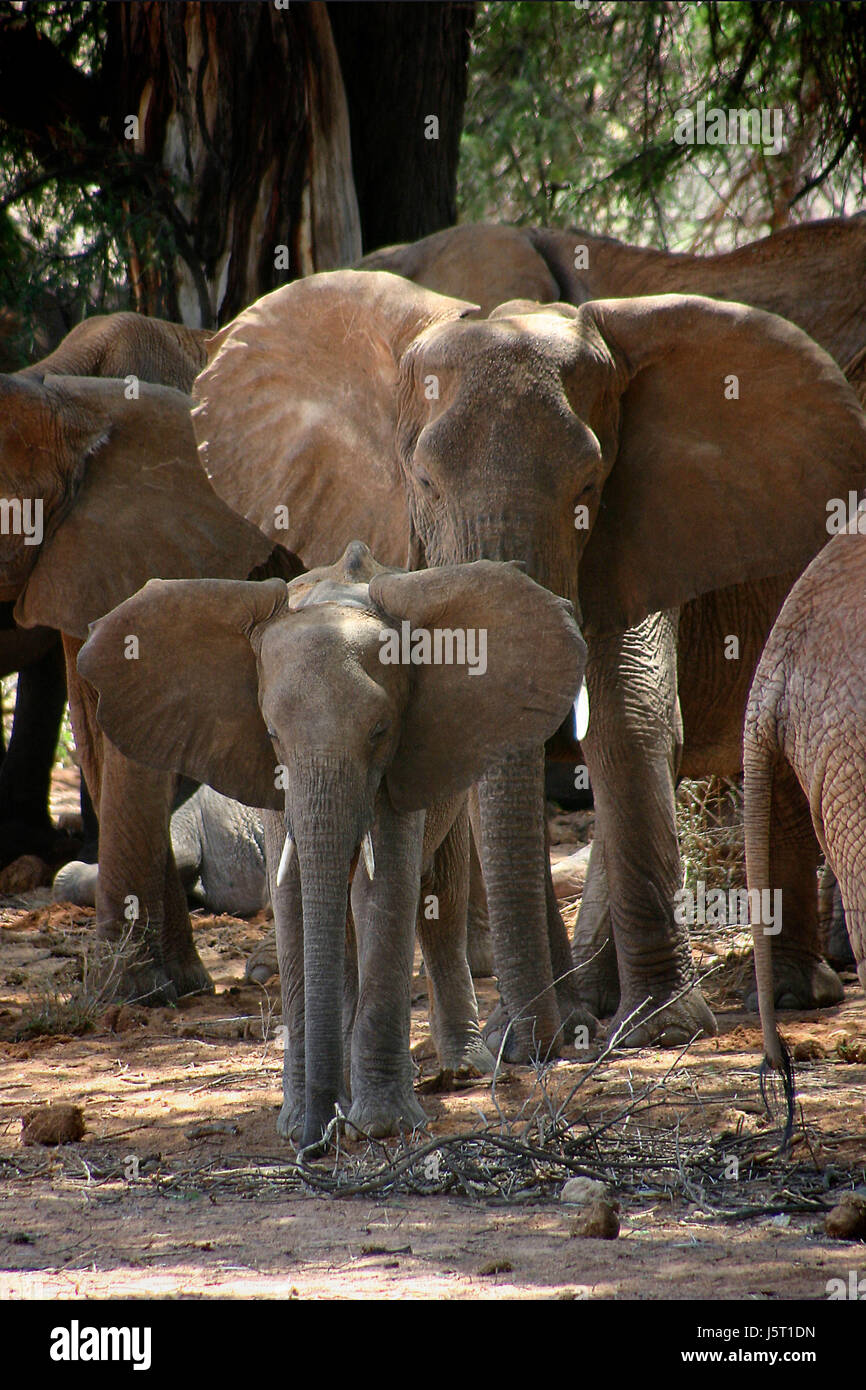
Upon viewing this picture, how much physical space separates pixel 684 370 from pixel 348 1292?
3.45 meters

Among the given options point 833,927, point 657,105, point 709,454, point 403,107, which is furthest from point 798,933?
point 657,105

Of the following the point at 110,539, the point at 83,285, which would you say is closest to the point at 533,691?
the point at 110,539

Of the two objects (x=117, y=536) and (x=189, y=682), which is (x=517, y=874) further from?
(x=117, y=536)

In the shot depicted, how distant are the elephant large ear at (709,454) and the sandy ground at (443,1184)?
149 cm

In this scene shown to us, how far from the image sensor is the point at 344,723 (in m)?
3.97

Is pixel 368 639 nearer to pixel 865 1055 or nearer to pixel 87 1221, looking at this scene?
pixel 87 1221

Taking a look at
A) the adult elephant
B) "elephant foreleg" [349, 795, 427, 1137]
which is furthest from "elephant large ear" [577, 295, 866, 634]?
"elephant foreleg" [349, 795, 427, 1137]

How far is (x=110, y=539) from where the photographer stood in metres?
6.55

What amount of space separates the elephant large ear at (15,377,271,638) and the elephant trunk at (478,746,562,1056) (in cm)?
215

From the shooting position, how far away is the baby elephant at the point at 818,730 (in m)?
3.53

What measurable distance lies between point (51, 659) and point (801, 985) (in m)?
5.88

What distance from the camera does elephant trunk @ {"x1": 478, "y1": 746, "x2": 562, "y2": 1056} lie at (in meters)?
4.77

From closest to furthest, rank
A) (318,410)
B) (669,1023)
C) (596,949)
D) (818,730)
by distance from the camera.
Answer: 1. (818,730)
2. (669,1023)
3. (318,410)
4. (596,949)

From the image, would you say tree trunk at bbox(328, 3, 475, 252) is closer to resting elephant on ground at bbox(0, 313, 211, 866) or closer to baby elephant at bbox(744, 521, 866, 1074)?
resting elephant on ground at bbox(0, 313, 211, 866)
